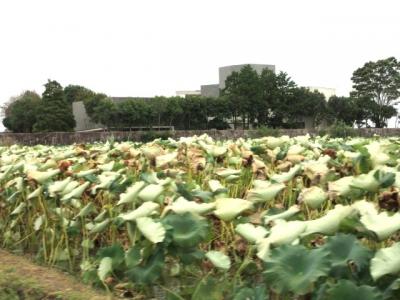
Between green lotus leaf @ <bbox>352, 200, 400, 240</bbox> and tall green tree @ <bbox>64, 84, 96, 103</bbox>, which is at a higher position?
tall green tree @ <bbox>64, 84, 96, 103</bbox>

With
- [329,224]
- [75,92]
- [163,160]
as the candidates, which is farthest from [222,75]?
[329,224]

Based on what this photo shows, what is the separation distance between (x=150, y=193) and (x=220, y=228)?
41 centimetres

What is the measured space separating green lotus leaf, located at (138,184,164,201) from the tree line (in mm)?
47878

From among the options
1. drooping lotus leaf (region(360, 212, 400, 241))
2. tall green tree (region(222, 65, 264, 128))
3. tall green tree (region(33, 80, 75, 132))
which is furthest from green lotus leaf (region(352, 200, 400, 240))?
tall green tree (region(222, 65, 264, 128))

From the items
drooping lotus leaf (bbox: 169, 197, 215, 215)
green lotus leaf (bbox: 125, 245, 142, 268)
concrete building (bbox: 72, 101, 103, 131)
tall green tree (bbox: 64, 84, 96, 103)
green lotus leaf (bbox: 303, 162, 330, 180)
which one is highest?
tall green tree (bbox: 64, 84, 96, 103)

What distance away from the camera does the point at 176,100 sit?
175 feet

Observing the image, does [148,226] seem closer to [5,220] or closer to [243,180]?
[243,180]

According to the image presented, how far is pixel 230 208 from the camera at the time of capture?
2.19m

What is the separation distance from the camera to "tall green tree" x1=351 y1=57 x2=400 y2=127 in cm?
5775

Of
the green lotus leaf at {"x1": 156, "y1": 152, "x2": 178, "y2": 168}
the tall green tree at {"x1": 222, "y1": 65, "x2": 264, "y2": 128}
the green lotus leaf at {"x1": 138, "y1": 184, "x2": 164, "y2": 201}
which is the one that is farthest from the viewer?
the tall green tree at {"x1": 222, "y1": 65, "x2": 264, "y2": 128}

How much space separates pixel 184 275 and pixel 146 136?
23523 millimetres

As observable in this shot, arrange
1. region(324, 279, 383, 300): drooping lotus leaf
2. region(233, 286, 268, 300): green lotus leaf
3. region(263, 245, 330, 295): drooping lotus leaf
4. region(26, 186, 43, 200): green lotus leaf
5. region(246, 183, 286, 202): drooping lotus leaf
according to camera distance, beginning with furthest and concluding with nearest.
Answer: region(26, 186, 43, 200): green lotus leaf → region(246, 183, 286, 202): drooping lotus leaf → region(233, 286, 268, 300): green lotus leaf → region(263, 245, 330, 295): drooping lotus leaf → region(324, 279, 383, 300): drooping lotus leaf

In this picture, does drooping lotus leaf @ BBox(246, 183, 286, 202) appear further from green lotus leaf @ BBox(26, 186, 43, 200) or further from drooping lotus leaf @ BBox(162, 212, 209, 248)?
green lotus leaf @ BBox(26, 186, 43, 200)

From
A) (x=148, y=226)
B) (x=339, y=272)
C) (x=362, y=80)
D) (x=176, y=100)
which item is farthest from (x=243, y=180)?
(x=362, y=80)
